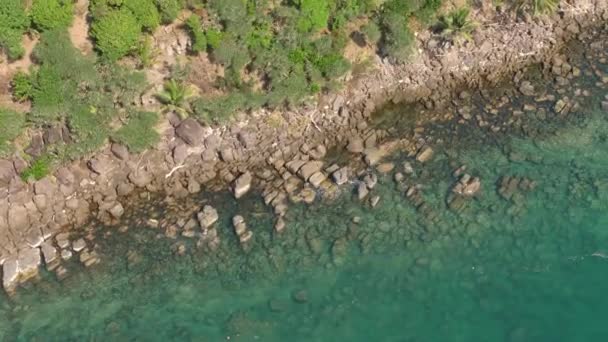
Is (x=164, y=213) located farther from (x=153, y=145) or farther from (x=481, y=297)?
(x=481, y=297)

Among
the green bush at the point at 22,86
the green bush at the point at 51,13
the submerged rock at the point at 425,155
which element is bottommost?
the submerged rock at the point at 425,155

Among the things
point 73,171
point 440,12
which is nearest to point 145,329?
point 73,171

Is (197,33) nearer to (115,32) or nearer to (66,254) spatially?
(115,32)

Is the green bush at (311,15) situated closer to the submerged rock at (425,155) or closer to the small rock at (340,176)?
the small rock at (340,176)

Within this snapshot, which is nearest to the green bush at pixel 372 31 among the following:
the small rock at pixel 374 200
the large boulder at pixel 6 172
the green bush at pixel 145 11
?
the small rock at pixel 374 200

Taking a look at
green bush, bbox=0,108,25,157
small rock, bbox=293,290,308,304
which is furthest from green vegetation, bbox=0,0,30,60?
small rock, bbox=293,290,308,304

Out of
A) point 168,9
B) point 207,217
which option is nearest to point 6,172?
point 207,217
